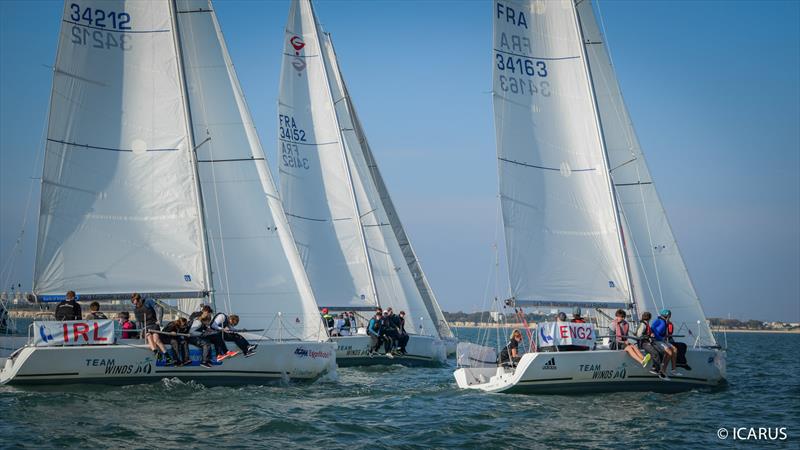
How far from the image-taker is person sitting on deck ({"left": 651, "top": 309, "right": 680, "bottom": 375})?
19.2 meters

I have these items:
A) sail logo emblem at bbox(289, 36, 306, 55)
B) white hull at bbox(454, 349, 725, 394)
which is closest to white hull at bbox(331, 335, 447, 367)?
white hull at bbox(454, 349, 725, 394)

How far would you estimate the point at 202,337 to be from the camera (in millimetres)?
19141

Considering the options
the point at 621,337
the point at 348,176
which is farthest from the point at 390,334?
the point at 621,337

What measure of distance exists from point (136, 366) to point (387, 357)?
1255 cm

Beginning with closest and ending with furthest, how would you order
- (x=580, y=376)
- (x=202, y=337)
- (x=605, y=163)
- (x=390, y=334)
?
(x=580, y=376), (x=202, y=337), (x=605, y=163), (x=390, y=334)

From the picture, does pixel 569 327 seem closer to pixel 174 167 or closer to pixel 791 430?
pixel 791 430

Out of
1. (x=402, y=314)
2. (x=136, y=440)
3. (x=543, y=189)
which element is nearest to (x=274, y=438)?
(x=136, y=440)

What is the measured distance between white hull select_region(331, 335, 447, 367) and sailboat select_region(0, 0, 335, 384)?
6.26m

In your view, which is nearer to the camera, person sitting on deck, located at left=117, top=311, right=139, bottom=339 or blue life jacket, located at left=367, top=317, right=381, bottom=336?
person sitting on deck, located at left=117, top=311, right=139, bottom=339

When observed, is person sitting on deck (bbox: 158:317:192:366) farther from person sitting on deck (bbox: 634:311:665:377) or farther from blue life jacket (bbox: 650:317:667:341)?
blue life jacket (bbox: 650:317:667:341)

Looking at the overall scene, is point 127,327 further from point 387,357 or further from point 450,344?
point 450,344

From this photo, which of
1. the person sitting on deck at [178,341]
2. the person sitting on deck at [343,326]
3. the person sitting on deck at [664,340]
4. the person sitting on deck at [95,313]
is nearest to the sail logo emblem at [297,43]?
the person sitting on deck at [343,326]

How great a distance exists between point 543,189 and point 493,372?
4.64 m

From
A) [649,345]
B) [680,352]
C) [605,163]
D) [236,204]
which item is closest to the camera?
[649,345]
